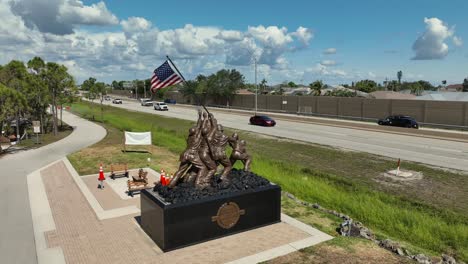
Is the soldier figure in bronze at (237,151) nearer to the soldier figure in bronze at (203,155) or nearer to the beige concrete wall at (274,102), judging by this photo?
the soldier figure in bronze at (203,155)

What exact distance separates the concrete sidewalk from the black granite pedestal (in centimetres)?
24

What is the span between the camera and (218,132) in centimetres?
1070

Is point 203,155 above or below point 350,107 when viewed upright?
below

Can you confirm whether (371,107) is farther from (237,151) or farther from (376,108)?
(237,151)

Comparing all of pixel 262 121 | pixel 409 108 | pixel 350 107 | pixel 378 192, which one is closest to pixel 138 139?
pixel 378 192

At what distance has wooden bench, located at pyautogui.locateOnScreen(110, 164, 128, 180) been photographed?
1601 cm

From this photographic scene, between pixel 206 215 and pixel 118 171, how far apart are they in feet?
29.7

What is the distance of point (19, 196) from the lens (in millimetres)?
13562

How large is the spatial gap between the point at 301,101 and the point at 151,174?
39482mm

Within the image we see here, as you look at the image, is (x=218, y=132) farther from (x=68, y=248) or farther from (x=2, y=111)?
(x=2, y=111)

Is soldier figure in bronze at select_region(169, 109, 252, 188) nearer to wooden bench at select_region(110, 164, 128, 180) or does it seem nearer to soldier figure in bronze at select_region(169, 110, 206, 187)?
soldier figure in bronze at select_region(169, 110, 206, 187)

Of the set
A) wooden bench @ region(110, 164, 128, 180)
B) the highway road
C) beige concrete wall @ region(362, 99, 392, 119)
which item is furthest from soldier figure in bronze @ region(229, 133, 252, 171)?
beige concrete wall @ region(362, 99, 392, 119)

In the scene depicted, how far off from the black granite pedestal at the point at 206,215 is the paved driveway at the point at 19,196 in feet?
10.2

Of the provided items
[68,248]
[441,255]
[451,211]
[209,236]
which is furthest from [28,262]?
[451,211]
